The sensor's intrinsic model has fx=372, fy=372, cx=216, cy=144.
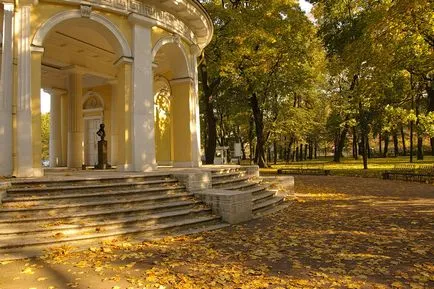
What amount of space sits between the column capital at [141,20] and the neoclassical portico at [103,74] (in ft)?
0.10

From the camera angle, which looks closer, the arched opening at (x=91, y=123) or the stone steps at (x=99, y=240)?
the stone steps at (x=99, y=240)

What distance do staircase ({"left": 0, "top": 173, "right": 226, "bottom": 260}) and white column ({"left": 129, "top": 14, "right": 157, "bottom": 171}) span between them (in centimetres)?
194

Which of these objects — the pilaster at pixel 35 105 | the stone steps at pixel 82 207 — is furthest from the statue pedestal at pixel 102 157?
the stone steps at pixel 82 207

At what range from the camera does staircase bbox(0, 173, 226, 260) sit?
6723mm

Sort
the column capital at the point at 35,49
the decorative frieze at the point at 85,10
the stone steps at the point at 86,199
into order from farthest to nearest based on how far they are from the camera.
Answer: the decorative frieze at the point at 85,10 < the column capital at the point at 35,49 < the stone steps at the point at 86,199

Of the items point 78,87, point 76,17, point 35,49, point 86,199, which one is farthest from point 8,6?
point 78,87

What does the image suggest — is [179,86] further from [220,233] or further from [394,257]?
[394,257]

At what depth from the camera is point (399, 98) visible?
2469 centimetres

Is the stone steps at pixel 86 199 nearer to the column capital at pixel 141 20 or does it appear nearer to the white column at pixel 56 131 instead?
the column capital at pixel 141 20

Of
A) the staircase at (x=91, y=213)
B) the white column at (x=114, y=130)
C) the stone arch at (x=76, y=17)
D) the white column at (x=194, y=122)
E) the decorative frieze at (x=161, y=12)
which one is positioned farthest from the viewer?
the white column at (x=114, y=130)

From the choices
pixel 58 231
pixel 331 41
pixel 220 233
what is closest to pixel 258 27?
pixel 331 41

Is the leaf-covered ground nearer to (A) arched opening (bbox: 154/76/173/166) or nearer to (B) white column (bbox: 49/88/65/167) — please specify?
(A) arched opening (bbox: 154/76/173/166)

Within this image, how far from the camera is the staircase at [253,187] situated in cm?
1101

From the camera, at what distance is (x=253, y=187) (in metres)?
12.5
